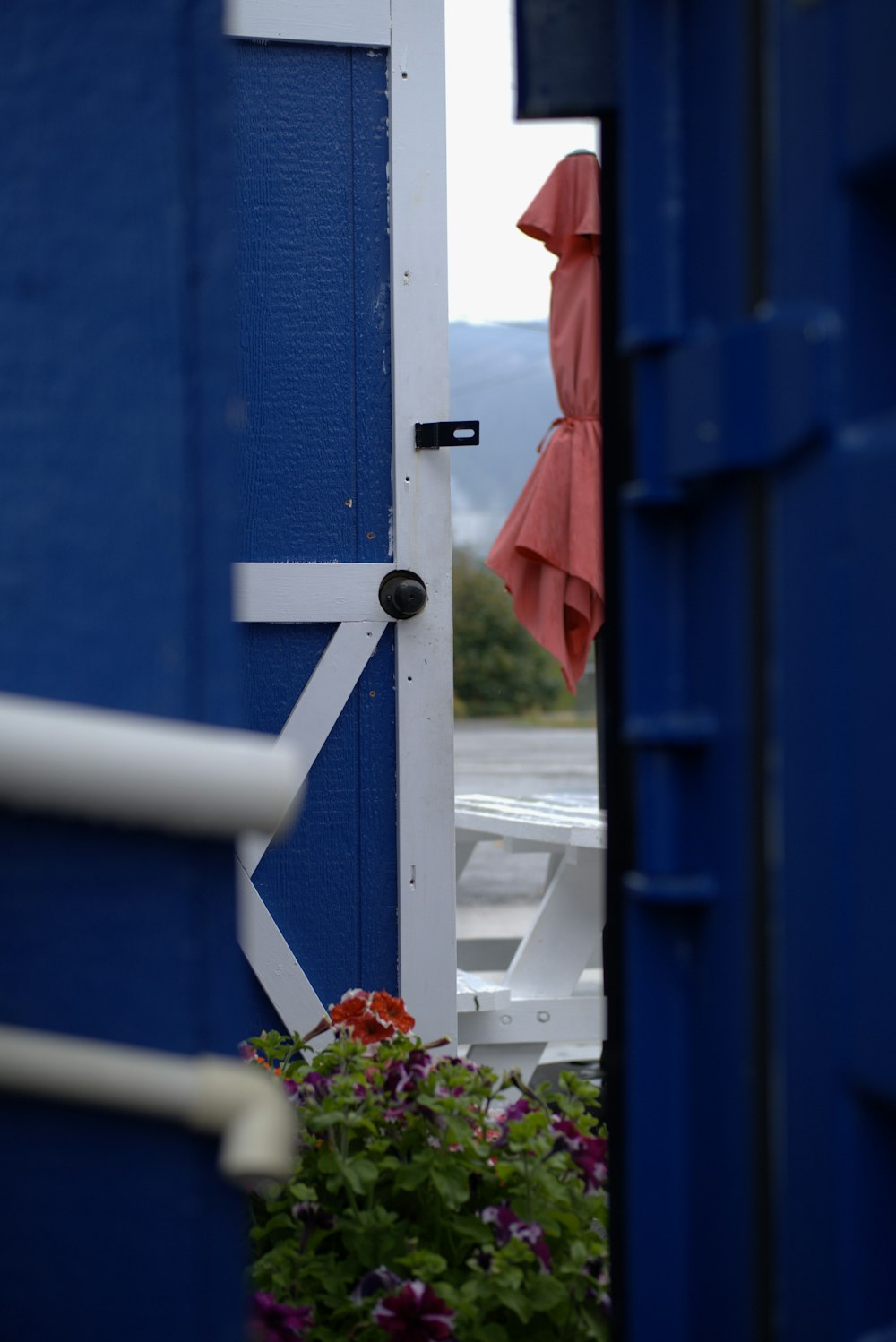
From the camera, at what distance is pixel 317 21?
3.02 m

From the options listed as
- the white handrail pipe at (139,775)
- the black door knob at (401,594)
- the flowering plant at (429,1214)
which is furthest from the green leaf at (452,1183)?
the black door knob at (401,594)

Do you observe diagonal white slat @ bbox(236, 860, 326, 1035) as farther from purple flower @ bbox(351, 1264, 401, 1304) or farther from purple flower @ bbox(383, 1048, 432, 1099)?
purple flower @ bbox(351, 1264, 401, 1304)

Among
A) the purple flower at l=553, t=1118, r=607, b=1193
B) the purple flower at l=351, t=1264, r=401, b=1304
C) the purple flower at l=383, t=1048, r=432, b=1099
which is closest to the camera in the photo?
the purple flower at l=351, t=1264, r=401, b=1304

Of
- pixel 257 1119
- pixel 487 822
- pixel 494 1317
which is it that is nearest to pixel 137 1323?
pixel 257 1119

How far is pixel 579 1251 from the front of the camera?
1687 mm

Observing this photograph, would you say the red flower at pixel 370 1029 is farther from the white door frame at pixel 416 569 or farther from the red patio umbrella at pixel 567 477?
the red patio umbrella at pixel 567 477

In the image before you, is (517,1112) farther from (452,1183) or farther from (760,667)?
(760,667)

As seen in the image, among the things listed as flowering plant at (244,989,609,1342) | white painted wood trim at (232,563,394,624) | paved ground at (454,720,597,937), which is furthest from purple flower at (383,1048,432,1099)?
paved ground at (454,720,597,937)

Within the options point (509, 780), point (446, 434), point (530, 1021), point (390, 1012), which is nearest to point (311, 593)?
point (446, 434)

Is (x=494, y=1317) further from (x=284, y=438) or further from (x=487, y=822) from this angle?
(x=487, y=822)

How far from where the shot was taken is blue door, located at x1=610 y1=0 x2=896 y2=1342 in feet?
3.18

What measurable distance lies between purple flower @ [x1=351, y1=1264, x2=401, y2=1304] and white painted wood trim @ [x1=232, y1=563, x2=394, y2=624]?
1663 mm

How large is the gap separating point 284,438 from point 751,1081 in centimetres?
224

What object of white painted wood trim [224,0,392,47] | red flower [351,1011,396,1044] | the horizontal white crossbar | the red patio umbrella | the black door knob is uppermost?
white painted wood trim [224,0,392,47]
